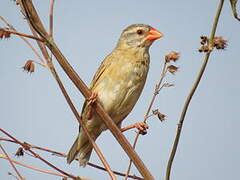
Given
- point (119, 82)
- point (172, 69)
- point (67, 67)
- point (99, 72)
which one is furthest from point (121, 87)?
point (67, 67)

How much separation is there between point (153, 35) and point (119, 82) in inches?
35.7

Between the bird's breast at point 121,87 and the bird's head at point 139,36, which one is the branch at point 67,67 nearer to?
the bird's breast at point 121,87

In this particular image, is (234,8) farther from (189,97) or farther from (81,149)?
(81,149)

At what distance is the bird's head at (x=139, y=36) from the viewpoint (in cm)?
497

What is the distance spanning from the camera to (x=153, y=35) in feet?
16.1

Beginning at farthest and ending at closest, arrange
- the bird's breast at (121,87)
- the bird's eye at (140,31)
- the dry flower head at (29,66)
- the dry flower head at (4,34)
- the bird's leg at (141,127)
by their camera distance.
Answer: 1. the bird's eye at (140,31)
2. the bird's breast at (121,87)
3. the bird's leg at (141,127)
4. the dry flower head at (29,66)
5. the dry flower head at (4,34)

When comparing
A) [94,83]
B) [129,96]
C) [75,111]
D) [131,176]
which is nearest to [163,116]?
[131,176]

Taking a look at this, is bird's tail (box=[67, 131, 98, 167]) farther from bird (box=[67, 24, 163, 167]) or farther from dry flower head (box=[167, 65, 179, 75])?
dry flower head (box=[167, 65, 179, 75])

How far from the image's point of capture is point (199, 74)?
76.5 inches

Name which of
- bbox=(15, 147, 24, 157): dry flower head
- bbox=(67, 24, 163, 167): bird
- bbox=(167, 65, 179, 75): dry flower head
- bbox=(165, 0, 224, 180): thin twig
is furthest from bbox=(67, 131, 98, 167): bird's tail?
bbox=(165, 0, 224, 180): thin twig

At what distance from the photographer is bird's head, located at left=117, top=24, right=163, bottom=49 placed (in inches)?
196

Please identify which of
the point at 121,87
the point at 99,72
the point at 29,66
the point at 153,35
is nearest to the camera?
the point at 29,66

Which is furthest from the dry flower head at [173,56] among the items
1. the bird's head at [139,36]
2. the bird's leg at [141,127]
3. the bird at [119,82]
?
the bird's head at [139,36]

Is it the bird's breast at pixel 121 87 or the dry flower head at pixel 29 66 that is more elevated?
the dry flower head at pixel 29 66
